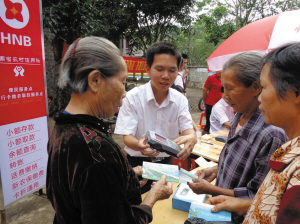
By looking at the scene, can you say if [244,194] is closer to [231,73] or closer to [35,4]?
[231,73]

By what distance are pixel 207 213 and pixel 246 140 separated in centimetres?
51

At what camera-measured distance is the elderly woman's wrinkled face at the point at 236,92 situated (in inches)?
51.0

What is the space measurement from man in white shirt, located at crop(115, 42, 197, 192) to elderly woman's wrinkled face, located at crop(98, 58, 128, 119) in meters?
0.89

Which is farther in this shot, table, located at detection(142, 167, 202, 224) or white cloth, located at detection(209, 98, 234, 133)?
white cloth, located at detection(209, 98, 234, 133)

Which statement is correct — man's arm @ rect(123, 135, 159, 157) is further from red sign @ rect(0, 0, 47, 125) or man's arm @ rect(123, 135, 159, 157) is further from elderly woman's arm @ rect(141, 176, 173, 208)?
red sign @ rect(0, 0, 47, 125)

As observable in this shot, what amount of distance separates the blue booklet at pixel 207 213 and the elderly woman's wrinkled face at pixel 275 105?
0.66 metres

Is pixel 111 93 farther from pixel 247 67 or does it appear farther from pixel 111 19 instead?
pixel 111 19

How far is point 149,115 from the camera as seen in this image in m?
2.11

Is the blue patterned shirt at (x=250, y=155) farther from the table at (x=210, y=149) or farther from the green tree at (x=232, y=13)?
the green tree at (x=232, y=13)

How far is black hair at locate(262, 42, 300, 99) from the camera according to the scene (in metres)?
0.77

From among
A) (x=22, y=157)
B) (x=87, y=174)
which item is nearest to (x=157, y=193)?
(x=87, y=174)

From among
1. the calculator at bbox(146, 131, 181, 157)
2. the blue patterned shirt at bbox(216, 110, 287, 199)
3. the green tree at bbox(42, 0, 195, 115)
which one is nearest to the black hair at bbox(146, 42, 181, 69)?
the calculator at bbox(146, 131, 181, 157)

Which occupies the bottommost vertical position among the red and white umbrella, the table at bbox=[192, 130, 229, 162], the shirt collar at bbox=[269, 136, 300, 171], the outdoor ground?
the outdoor ground

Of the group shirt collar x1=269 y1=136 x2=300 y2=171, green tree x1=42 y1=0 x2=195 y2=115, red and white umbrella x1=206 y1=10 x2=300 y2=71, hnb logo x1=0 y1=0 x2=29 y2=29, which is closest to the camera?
shirt collar x1=269 y1=136 x2=300 y2=171
